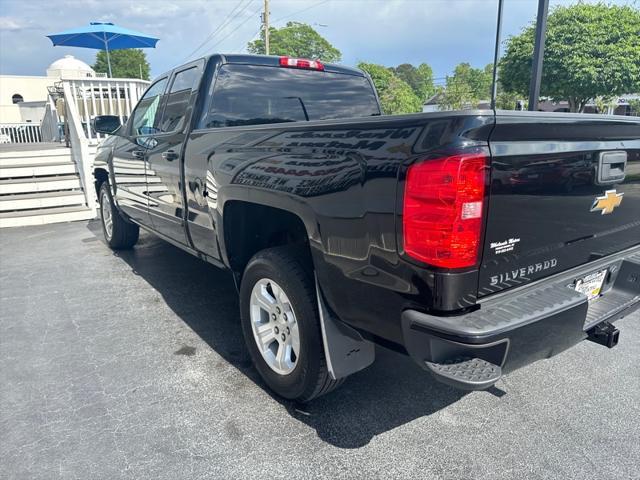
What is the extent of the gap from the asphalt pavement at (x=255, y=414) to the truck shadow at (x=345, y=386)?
0.01m

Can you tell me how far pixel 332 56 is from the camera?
5884cm

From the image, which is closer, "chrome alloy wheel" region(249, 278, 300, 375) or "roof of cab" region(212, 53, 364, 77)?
"chrome alloy wheel" region(249, 278, 300, 375)

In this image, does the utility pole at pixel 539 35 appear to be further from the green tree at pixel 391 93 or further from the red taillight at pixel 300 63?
the green tree at pixel 391 93

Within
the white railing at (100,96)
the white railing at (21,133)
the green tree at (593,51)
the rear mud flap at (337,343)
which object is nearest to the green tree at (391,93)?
the green tree at (593,51)

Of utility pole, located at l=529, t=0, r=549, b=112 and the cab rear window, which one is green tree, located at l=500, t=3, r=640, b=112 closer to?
utility pole, located at l=529, t=0, r=549, b=112

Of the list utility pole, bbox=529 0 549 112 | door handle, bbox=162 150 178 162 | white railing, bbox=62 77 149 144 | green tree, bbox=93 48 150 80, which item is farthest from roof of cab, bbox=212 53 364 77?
green tree, bbox=93 48 150 80

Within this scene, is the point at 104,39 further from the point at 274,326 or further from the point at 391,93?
the point at 391,93

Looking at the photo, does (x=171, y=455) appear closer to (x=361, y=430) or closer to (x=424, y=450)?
(x=361, y=430)

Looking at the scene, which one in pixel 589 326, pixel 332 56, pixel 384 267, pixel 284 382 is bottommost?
pixel 284 382

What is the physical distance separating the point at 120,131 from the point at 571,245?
486 cm

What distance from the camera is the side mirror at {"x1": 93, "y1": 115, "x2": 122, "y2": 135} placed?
5.30 m

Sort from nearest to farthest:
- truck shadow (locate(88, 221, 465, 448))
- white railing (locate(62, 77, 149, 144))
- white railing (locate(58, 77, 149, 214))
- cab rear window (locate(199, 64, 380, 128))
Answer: truck shadow (locate(88, 221, 465, 448))
cab rear window (locate(199, 64, 380, 128))
white railing (locate(58, 77, 149, 214))
white railing (locate(62, 77, 149, 144))

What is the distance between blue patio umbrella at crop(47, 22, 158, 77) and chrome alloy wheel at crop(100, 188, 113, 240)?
9.24 metres

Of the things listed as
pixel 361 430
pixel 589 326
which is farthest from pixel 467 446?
pixel 589 326
